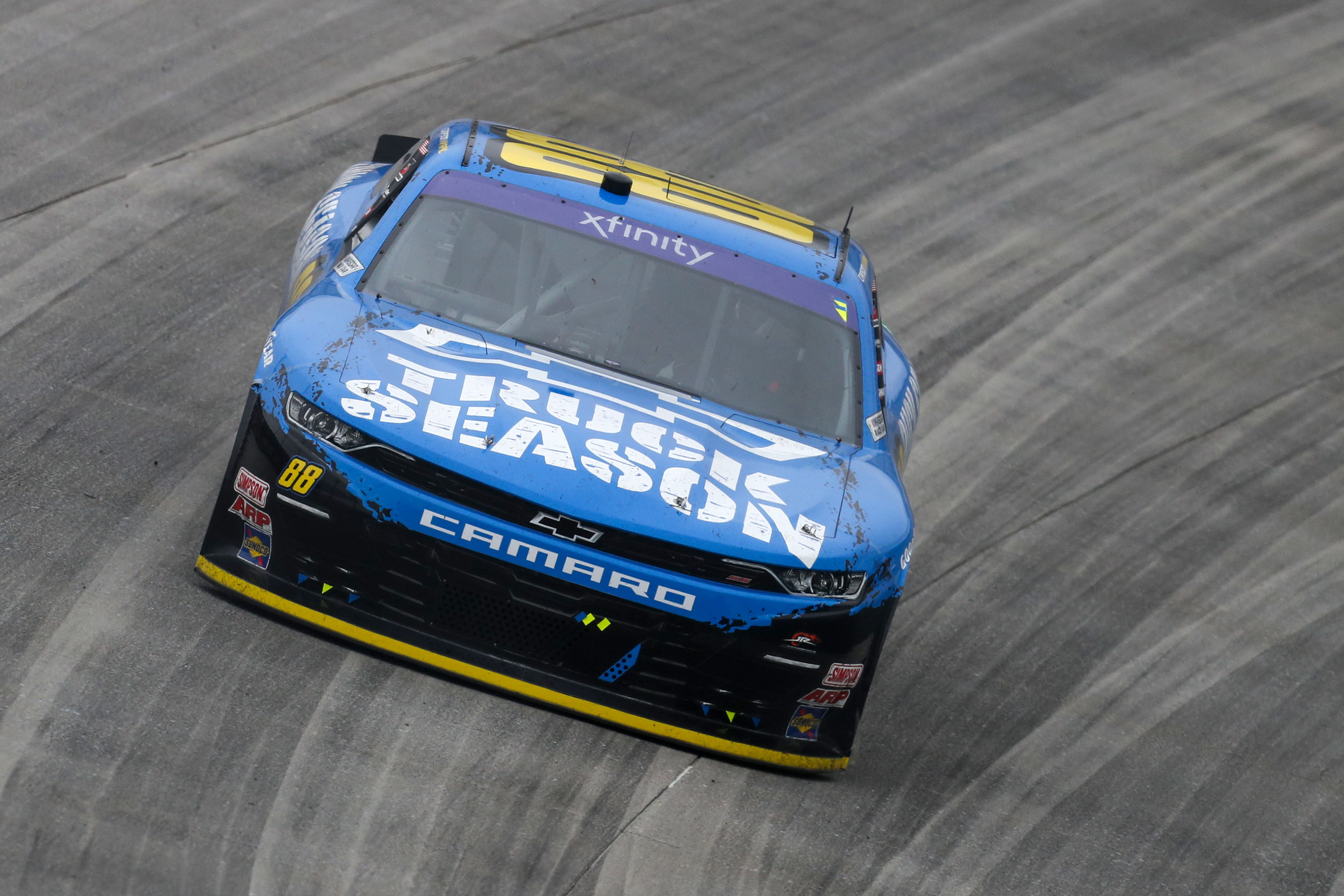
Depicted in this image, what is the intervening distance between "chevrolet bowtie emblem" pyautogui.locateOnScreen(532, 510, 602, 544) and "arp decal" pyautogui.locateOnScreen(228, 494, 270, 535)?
931mm

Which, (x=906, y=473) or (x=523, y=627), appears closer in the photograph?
(x=523, y=627)

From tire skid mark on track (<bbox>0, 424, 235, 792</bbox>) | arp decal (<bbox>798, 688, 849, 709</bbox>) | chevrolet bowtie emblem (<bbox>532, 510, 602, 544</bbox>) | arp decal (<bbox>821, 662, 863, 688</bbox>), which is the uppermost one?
chevrolet bowtie emblem (<bbox>532, 510, 602, 544</bbox>)

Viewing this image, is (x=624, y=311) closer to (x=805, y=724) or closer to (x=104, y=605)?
(x=805, y=724)

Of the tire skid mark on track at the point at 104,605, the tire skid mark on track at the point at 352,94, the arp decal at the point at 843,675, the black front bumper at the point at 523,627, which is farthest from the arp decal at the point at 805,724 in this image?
the tire skid mark on track at the point at 352,94

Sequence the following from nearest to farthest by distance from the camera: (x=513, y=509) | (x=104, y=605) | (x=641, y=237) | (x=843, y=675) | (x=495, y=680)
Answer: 1. (x=513, y=509)
2. (x=495, y=680)
3. (x=843, y=675)
4. (x=104, y=605)
5. (x=641, y=237)

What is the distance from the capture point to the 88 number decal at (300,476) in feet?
14.8

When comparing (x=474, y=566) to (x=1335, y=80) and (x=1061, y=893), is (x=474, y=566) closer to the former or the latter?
(x=1061, y=893)

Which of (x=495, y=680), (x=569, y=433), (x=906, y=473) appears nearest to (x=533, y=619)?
(x=495, y=680)

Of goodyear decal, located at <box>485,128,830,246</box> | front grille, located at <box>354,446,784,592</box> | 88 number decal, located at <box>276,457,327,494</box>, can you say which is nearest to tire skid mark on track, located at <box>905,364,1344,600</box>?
Answer: goodyear decal, located at <box>485,128,830,246</box>

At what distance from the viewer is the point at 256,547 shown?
4.72m

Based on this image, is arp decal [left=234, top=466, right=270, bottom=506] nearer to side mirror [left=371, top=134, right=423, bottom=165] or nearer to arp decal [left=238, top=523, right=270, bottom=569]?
arp decal [left=238, top=523, right=270, bottom=569]

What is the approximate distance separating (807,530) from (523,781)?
47.8 inches

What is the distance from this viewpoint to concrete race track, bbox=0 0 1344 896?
175 inches

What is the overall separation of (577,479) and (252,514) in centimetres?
111
